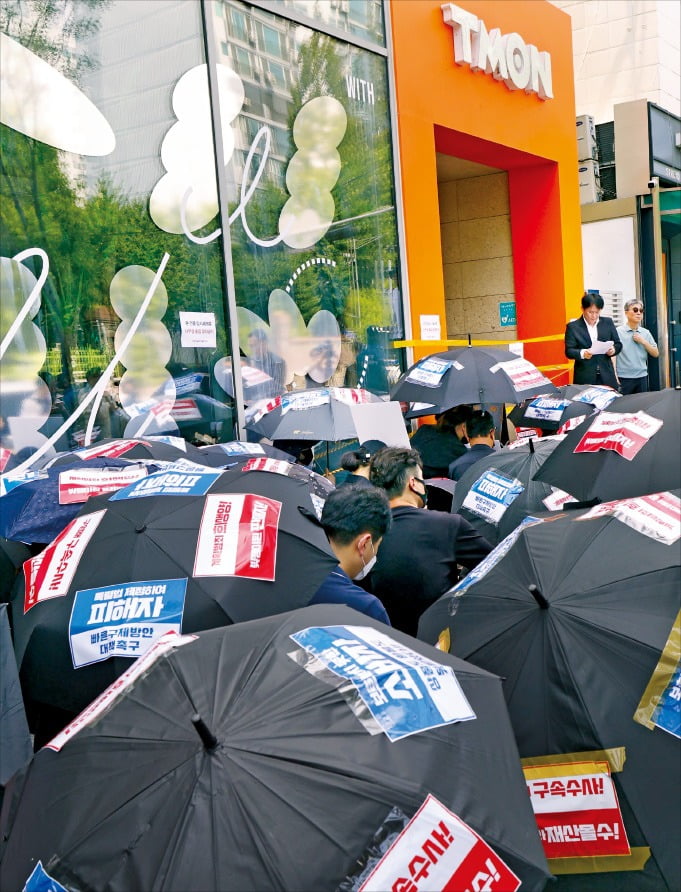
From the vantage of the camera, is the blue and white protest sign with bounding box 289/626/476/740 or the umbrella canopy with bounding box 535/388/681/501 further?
the umbrella canopy with bounding box 535/388/681/501

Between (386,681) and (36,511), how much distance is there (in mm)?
2269

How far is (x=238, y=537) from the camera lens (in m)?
2.92

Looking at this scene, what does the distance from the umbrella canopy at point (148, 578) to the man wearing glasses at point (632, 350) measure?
9506 mm

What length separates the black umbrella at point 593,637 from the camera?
6.77ft

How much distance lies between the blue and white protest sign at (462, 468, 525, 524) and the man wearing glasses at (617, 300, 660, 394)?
303 inches

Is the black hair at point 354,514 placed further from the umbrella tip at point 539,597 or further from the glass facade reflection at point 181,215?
the glass facade reflection at point 181,215

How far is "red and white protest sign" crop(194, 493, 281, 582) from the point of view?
2.83 m

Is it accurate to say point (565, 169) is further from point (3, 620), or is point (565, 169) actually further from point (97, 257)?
point (3, 620)

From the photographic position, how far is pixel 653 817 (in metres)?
→ 2.04

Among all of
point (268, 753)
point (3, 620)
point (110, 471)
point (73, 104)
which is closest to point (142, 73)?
point (73, 104)

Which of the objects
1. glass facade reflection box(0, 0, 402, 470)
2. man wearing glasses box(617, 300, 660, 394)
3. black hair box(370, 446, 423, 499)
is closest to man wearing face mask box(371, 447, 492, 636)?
black hair box(370, 446, 423, 499)

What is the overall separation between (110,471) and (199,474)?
2.63 ft

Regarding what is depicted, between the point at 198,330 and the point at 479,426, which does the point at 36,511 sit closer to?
the point at 479,426

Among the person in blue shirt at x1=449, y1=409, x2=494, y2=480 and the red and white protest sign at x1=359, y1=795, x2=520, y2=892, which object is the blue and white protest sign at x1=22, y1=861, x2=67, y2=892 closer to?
the red and white protest sign at x1=359, y1=795, x2=520, y2=892
